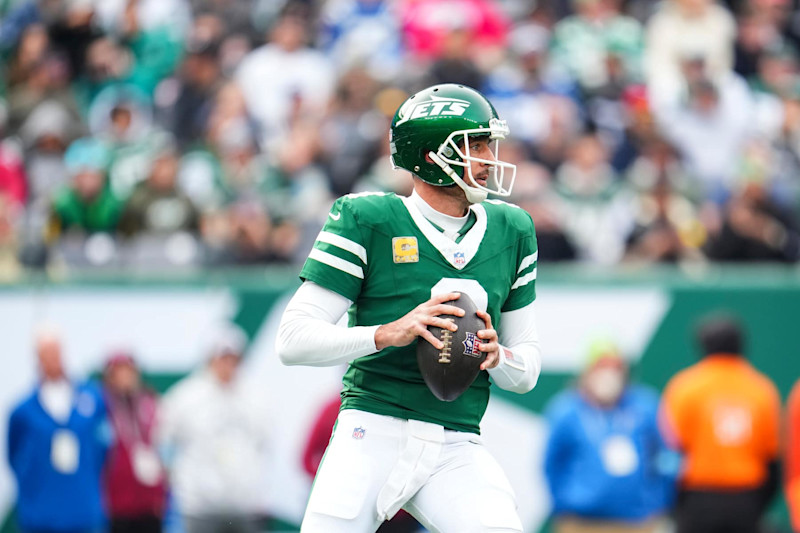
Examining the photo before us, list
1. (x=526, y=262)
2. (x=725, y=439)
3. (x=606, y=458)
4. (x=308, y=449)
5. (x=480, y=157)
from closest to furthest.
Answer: (x=480, y=157) < (x=526, y=262) < (x=606, y=458) < (x=308, y=449) < (x=725, y=439)

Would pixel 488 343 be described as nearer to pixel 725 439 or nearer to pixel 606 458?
pixel 606 458

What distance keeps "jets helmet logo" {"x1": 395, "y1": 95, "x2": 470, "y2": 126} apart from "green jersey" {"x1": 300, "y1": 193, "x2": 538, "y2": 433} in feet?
0.92

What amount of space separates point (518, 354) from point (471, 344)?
16.0 inches

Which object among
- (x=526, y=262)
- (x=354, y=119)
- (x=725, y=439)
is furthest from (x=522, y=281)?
(x=354, y=119)

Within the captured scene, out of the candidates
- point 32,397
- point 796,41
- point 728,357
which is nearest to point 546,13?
point 796,41

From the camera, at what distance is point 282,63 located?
42.3 feet

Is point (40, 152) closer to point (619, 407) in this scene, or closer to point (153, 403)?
point (153, 403)

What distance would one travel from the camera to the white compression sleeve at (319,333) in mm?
4305

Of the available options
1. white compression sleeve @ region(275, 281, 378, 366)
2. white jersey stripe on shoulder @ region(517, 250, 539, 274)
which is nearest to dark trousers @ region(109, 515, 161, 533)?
white compression sleeve @ region(275, 281, 378, 366)

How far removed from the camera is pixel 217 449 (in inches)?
373

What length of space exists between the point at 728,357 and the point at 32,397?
Result: 15.7 feet

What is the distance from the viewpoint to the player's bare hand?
13.8 feet

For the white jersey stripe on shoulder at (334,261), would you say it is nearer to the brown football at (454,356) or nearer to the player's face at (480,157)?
the brown football at (454,356)

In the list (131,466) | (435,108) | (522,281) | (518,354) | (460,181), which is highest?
(435,108)
